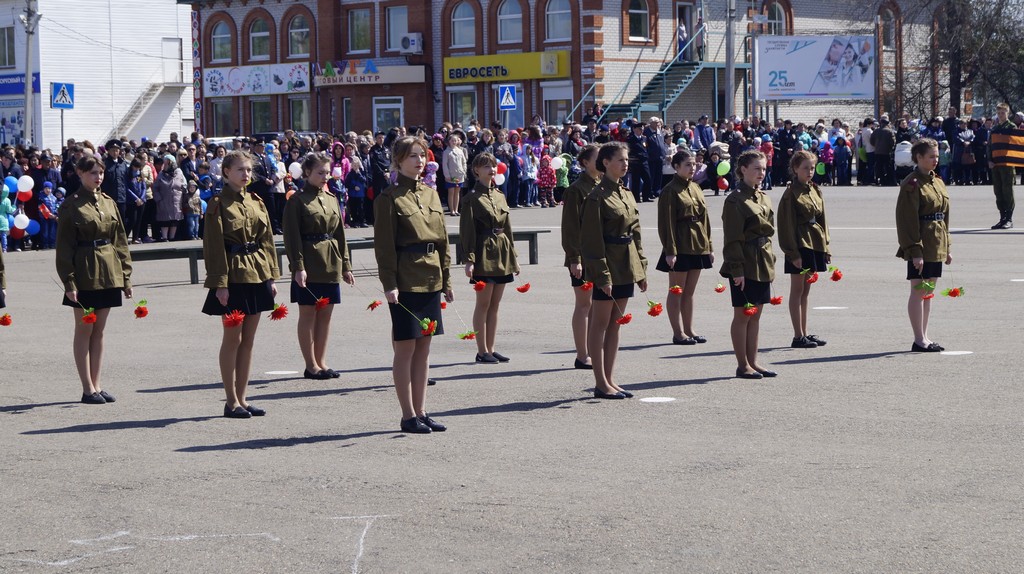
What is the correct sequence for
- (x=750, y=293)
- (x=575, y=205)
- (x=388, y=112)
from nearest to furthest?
(x=575, y=205) → (x=750, y=293) → (x=388, y=112)

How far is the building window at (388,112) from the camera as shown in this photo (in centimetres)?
5338

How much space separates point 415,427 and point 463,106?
145ft

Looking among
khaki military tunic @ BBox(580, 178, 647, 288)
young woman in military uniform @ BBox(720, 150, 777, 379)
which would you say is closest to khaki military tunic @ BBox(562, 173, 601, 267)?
khaki military tunic @ BBox(580, 178, 647, 288)

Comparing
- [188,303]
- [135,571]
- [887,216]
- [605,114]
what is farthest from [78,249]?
[605,114]

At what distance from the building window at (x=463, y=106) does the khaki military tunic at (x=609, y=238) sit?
4201 centimetres

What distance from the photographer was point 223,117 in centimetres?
5931

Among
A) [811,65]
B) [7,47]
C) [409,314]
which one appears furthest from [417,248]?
[7,47]

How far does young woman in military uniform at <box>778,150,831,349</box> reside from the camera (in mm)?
11492

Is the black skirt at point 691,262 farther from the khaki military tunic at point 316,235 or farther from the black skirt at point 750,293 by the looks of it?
the khaki military tunic at point 316,235

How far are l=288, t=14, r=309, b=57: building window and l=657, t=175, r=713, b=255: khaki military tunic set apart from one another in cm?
4546

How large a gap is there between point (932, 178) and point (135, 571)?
25.9ft

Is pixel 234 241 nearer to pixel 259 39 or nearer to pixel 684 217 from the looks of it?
pixel 684 217

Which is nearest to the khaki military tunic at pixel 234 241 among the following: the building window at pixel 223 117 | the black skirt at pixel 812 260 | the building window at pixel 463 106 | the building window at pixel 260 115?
the black skirt at pixel 812 260

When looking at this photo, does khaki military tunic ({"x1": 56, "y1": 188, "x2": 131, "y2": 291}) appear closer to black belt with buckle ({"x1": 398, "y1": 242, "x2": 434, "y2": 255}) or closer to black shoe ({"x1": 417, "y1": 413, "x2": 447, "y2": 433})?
black belt with buckle ({"x1": 398, "y1": 242, "x2": 434, "y2": 255})
